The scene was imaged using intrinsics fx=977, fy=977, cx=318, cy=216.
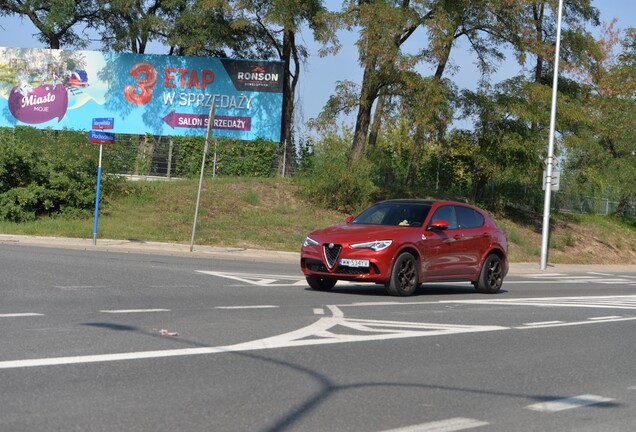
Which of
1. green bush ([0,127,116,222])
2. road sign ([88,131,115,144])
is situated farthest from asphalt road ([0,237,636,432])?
green bush ([0,127,116,222])

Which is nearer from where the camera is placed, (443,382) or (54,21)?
(443,382)

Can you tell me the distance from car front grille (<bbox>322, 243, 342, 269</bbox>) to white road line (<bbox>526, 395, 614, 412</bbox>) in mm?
7862

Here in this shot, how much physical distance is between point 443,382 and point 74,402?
2949 mm

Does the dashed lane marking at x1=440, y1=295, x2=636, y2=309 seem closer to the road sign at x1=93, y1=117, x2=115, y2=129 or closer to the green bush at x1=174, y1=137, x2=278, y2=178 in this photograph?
the road sign at x1=93, y1=117, x2=115, y2=129

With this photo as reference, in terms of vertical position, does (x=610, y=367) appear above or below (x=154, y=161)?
below

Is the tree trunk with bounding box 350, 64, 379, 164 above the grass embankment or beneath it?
above

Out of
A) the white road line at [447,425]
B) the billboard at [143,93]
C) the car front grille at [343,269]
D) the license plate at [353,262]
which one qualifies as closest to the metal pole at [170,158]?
the billboard at [143,93]

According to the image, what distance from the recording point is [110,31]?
46.8 metres

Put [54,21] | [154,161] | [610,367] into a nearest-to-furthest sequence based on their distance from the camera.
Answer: [610,367]
[154,161]
[54,21]

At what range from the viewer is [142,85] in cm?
4044

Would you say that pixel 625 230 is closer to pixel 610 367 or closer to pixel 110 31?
pixel 110 31

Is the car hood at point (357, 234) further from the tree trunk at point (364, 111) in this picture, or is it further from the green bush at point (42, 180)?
the tree trunk at point (364, 111)

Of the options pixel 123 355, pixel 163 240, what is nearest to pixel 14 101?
pixel 163 240

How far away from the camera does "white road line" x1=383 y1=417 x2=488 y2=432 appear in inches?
237
